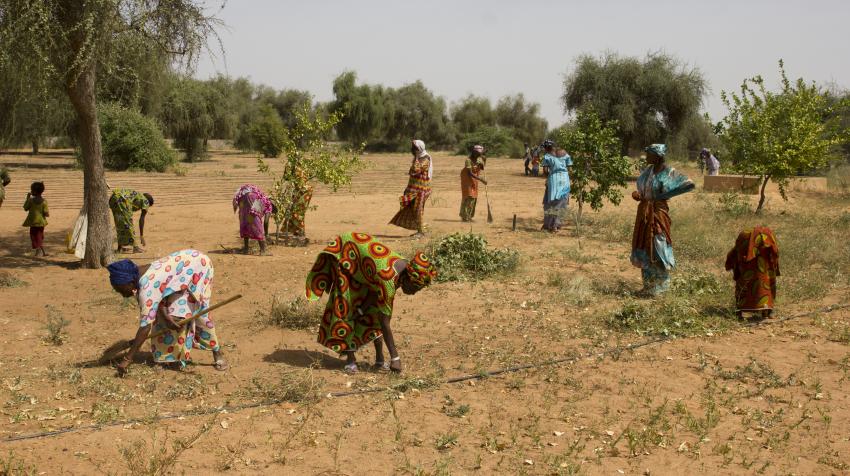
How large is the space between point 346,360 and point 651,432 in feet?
8.66

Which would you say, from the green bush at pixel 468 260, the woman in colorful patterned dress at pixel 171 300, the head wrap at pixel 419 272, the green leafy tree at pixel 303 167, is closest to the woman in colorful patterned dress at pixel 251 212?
the green leafy tree at pixel 303 167

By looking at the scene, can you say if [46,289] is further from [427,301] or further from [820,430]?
[820,430]

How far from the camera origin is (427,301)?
9117 mm

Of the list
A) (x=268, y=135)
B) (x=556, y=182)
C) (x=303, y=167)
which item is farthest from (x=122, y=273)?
A: (x=268, y=135)

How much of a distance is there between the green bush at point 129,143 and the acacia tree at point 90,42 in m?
15.1

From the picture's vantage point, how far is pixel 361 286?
6.45 metres

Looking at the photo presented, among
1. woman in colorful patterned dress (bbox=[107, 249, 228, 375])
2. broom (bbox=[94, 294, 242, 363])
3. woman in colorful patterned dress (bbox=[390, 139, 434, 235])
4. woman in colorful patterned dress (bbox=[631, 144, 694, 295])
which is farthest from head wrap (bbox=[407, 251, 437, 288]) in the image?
woman in colorful patterned dress (bbox=[390, 139, 434, 235])

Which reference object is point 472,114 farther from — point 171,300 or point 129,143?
point 171,300

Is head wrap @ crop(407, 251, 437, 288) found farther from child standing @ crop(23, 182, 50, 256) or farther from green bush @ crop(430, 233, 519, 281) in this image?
child standing @ crop(23, 182, 50, 256)

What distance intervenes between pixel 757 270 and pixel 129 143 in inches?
875

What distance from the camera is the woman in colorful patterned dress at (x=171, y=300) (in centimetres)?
611

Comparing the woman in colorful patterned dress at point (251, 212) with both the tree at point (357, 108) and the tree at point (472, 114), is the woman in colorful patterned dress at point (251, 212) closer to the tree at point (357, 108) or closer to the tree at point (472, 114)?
the tree at point (357, 108)

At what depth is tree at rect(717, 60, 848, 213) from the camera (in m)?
16.6

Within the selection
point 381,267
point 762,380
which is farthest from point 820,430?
point 381,267
